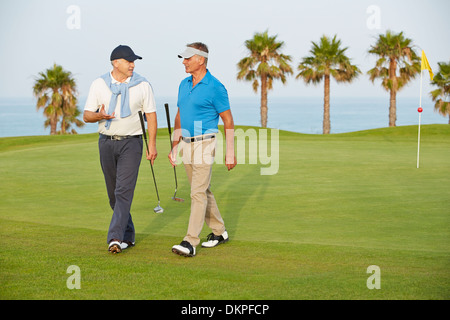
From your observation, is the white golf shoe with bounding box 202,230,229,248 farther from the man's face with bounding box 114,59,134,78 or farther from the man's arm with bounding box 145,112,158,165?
the man's face with bounding box 114,59,134,78

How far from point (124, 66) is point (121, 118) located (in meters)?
0.55

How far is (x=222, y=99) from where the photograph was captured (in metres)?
6.38

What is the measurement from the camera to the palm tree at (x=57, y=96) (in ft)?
166

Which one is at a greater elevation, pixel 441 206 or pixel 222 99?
pixel 222 99

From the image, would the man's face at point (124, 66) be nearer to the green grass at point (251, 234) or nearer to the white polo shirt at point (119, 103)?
the white polo shirt at point (119, 103)

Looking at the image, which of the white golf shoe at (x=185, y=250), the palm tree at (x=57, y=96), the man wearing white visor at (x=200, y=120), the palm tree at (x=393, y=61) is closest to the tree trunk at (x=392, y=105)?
the palm tree at (x=393, y=61)

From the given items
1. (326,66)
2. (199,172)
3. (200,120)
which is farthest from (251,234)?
(326,66)

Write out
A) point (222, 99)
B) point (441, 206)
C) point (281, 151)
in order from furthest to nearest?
point (281, 151)
point (441, 206)
point (222, 99)

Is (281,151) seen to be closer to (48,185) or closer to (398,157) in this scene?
(398,157)

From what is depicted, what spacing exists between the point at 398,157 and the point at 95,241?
1198 centimetres

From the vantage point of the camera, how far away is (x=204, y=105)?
6383 mm

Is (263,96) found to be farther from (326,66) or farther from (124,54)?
(124,54)

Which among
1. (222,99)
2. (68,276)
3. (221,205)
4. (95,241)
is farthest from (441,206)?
(68,276)

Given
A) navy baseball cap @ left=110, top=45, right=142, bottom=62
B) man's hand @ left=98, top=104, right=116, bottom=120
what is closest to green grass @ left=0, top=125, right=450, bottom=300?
man's hand @ left=98, top=104, right=116, bottom=120
